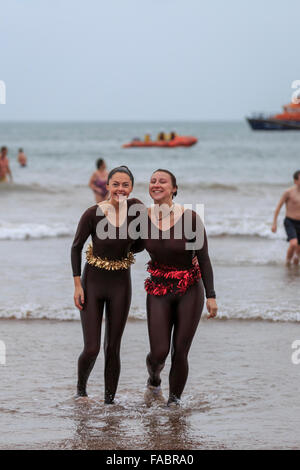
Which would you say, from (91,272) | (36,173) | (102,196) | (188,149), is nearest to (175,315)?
(91,272)

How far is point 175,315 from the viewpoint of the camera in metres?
5.22

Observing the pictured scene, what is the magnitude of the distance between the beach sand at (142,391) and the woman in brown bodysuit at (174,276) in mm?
518

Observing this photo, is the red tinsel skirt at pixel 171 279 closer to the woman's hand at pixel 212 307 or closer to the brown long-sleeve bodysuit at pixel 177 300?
the brown long-sleeve bodysuit at pixel 177 300

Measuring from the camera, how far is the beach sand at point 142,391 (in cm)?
475

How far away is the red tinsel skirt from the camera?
5.16m

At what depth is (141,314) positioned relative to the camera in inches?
332

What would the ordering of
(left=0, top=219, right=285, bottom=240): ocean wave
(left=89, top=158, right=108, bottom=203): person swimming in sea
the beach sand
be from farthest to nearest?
(left=0, top=219, right=285, bottom=240): ocean wave < (left=89, top=158, right=108, bottom=203): person swimming in sea < the beach sand

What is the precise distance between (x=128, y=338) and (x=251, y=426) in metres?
2.64

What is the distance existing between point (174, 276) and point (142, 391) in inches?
47.4

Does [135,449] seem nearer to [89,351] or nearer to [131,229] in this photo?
[89,351]

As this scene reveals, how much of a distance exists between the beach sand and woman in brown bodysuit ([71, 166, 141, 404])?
1.91 feet
